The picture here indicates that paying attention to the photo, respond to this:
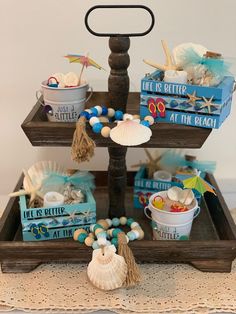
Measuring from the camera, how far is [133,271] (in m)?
0.67

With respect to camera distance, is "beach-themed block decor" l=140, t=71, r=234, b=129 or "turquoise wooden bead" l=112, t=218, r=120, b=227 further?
"turquoise wooden bead" l=112, t=218, r=120, b=227

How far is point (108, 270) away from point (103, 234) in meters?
0.08

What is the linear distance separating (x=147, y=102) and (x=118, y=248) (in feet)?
0.83

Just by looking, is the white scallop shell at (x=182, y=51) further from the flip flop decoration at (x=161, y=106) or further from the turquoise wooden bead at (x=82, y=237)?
the turquoise wooden bead at (x=82, y=237)

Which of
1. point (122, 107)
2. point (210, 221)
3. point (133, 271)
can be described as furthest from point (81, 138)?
point (210, 221)

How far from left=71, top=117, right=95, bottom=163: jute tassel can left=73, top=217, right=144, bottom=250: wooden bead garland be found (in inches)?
5.9

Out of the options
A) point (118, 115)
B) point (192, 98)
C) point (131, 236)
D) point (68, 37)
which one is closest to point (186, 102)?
point (192, 98)

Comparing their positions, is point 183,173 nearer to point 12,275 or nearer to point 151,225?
point 151,225

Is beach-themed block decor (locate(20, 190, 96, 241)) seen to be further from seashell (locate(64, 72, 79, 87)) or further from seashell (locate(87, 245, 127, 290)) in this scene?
seashell (locate(64, 72, 79, 87))

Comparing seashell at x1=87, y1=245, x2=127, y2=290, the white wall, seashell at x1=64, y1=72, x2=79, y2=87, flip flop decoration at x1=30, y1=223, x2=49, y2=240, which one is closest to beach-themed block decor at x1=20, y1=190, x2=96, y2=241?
flip flop decoration at x1=30, y1=223, x2=49, y2=240

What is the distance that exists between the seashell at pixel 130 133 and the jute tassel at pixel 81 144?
4 centimetres

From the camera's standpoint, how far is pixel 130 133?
67cm

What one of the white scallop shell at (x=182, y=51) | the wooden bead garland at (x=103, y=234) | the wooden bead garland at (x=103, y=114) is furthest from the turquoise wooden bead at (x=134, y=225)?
the white scallop shell at (x=182, y=51)

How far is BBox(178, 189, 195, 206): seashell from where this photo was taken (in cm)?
77
